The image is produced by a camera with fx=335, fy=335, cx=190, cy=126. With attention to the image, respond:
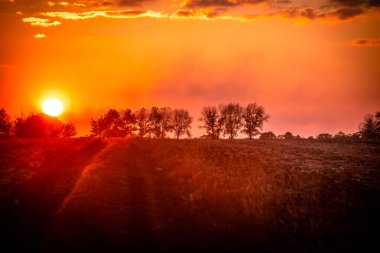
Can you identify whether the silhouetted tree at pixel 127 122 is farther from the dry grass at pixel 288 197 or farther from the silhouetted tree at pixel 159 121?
the dry grass at pixel 288 197

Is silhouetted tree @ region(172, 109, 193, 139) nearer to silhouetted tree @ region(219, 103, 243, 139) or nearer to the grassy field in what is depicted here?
silhouetted tree @ region(219, 103, 243, 139)

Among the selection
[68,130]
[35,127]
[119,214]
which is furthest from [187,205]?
[68,130]

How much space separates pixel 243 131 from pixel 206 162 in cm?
9176

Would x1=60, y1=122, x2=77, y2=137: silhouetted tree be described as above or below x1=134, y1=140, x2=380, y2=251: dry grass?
above

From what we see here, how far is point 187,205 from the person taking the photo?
23828 mm

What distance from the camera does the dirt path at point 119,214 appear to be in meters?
18.6

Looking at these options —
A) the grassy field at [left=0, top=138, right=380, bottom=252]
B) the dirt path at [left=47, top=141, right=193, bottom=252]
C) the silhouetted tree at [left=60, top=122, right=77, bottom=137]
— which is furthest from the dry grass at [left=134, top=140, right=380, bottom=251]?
the silhouetted tree at [left=60, top=122, right=77, bottom=137]

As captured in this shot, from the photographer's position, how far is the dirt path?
18.6 meters

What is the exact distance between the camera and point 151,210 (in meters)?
23.0

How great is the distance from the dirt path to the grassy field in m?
0.06

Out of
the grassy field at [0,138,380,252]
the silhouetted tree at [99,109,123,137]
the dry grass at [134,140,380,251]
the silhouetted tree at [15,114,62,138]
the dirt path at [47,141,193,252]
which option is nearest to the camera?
the dirt path at [47,141,193,252]

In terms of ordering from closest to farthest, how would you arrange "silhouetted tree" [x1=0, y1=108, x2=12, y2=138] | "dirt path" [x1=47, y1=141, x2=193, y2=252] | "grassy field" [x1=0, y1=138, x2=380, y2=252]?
"dirt path" [x1=47, y1=141, x2=193, y2=252] → "grassy field" [x1=0, y1=138, x2=380, y2=252] → "silhouetted tree" [x1=0, y1=108, x2=12, y2=138]

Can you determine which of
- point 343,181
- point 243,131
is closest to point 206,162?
point 343,181

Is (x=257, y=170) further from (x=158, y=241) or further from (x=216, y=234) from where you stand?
(x=158, y=241)
